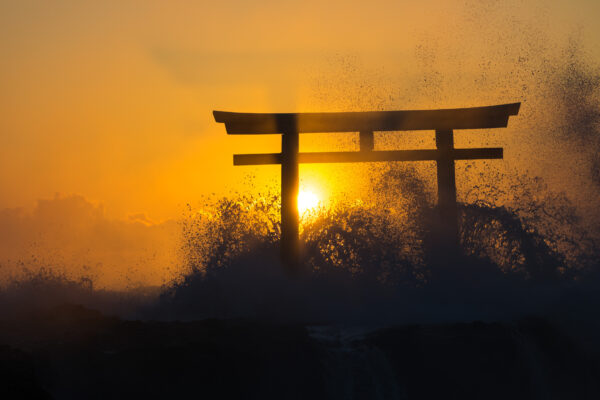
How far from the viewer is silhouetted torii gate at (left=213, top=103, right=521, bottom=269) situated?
8609 mm

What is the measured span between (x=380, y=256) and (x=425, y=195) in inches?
52.4

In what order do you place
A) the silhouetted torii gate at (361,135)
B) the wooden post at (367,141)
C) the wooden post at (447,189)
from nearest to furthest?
the wooden post at (447,189) < the silhouetted torii gate at (361,135) < the wooden post at (367,141)

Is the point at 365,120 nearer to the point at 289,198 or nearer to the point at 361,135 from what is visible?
the point at 361,135

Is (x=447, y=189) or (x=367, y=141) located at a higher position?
(x=367, y=141)

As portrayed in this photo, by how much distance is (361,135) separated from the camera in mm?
8844

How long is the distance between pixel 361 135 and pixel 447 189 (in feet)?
4.92

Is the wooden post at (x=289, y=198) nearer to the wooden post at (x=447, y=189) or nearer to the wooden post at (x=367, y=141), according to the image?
the wooden post at (x=367, y=141)

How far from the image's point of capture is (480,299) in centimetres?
756

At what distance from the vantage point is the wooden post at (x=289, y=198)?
866cm

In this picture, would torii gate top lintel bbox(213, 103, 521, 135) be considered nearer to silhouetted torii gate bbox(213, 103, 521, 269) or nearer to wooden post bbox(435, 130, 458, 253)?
silhouetted torii gate bbox(213, 103, 521, 269)

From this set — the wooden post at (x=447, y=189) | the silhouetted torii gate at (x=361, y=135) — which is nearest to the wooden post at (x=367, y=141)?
the silhouetted torii gate at (x=361, y=135)

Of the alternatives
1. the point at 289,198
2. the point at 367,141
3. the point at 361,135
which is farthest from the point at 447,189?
the point at 289,198

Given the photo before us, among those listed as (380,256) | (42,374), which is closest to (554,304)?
(380,256)

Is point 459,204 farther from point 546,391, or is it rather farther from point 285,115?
point 546,391
